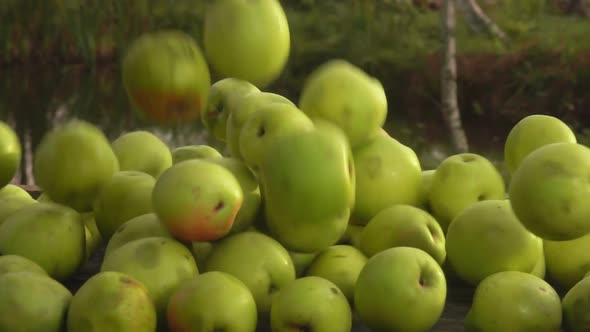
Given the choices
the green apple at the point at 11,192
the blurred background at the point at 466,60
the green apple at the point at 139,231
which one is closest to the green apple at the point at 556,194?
the green apple at the point at 139,231

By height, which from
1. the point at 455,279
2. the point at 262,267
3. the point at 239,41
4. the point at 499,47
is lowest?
the point at 499,47

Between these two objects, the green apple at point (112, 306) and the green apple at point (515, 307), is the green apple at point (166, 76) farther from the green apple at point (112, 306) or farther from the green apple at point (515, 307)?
the green apple at point (515, 307)

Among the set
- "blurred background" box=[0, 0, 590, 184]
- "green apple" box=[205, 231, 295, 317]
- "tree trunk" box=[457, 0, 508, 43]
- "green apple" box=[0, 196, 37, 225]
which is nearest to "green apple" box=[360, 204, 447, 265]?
"green apple" box=[205, 231, 295, 317]

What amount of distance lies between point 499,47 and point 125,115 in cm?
446

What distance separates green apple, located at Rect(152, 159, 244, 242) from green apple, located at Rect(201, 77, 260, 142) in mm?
153

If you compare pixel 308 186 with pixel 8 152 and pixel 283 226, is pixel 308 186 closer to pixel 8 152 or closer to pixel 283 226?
pixel 283 226

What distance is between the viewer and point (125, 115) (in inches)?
30.3

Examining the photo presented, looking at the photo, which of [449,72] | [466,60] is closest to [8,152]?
[449,72]

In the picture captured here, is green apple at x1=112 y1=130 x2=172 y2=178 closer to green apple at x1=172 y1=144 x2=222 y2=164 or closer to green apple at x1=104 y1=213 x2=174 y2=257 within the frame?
green apple at x1=172 y1=144 x2=222 y2=164

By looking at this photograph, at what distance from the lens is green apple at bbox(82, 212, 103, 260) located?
890mm

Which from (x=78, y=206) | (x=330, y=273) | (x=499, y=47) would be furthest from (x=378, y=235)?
(x=499, y=47)

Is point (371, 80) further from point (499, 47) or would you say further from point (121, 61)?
point (499, 47)

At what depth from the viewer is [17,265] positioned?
731 millimetres

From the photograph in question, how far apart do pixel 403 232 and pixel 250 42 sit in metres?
0.24
